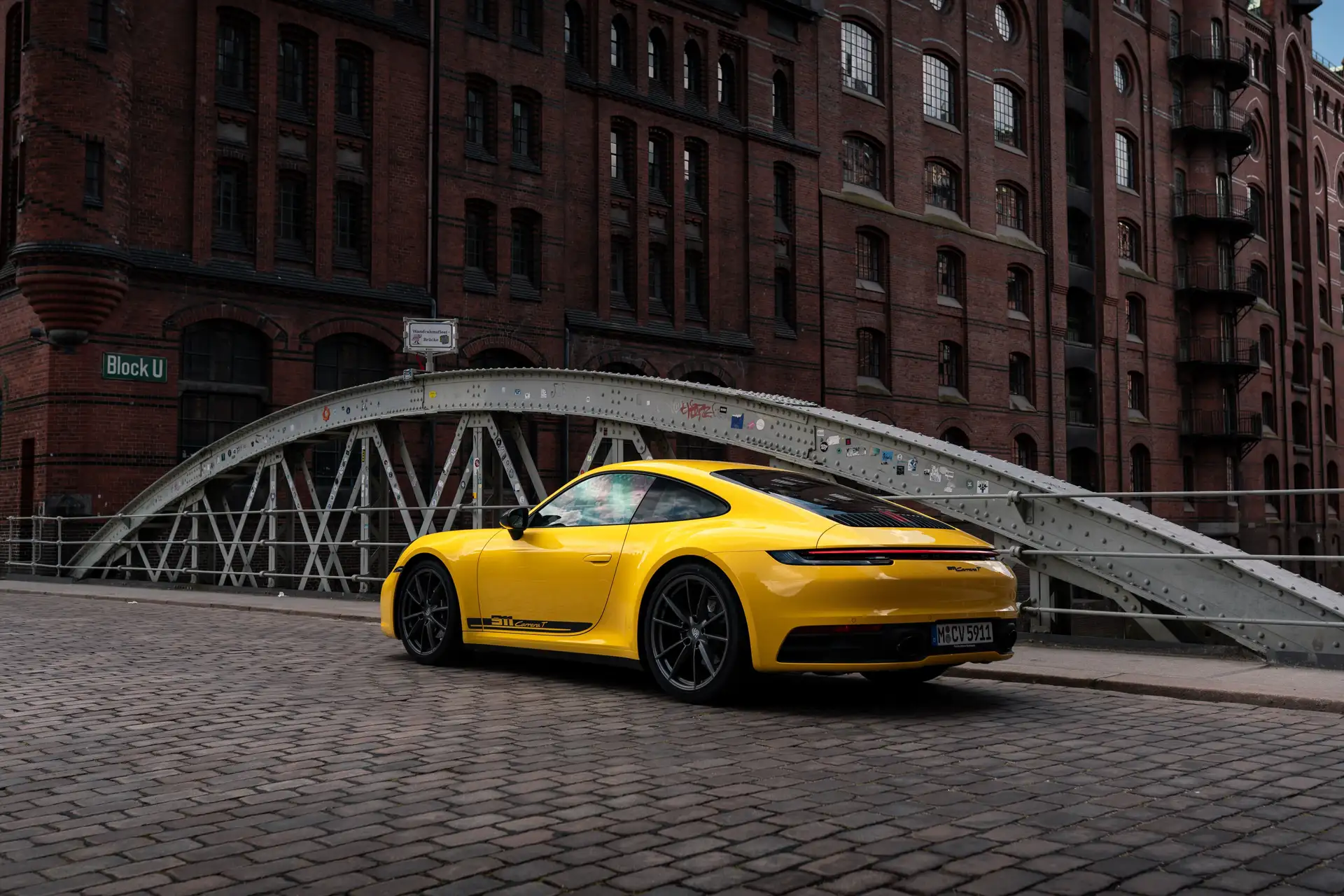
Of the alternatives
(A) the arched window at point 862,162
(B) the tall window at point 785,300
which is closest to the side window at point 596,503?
(B) the tall window at point 785,300

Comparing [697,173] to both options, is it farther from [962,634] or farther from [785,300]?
[962,634]

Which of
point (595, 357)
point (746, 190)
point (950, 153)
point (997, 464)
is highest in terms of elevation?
point (950, 153)

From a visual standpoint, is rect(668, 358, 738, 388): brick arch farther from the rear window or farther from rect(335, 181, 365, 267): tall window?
the rear window

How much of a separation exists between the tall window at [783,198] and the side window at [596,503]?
90.8ft

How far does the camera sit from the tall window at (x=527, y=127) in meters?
29.6

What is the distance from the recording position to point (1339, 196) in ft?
203

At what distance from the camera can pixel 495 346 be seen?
92.9ft

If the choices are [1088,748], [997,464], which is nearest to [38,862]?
[1088,748]

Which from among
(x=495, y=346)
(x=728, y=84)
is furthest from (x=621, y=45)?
(x=495, y=346)

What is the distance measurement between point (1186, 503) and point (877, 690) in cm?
4315

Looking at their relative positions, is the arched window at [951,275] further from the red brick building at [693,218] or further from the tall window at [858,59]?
the tall window at [858,59]

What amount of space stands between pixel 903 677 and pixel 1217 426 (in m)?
44.8

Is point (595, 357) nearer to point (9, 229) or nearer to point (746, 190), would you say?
point (746, 190)

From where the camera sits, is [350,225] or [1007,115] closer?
[350,225]
